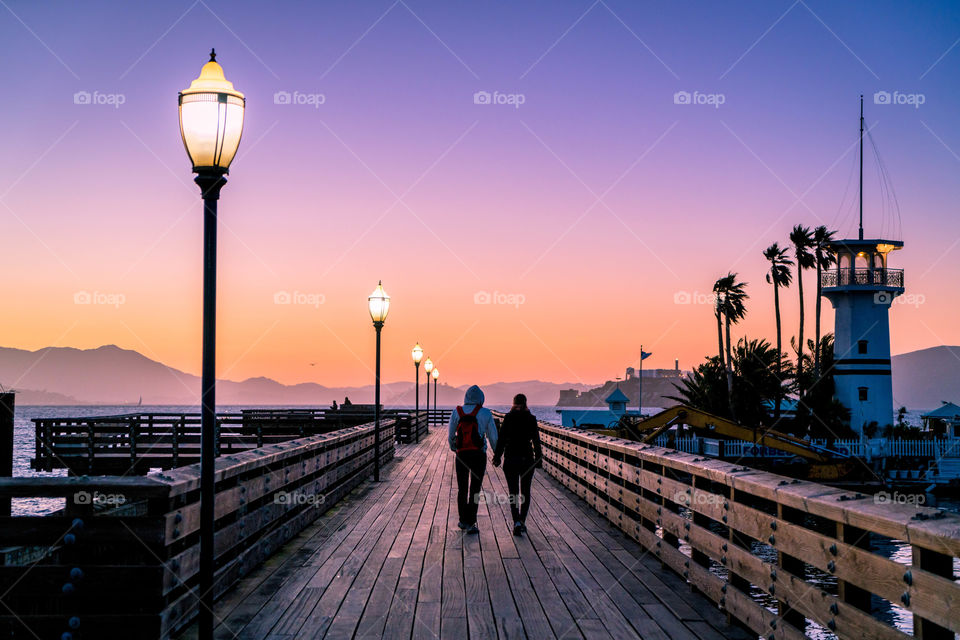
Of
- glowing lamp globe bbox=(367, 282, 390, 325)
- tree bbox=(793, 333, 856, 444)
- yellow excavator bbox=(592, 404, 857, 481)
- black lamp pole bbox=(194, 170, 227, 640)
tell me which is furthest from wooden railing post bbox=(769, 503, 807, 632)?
tree bbox=(793, 333, 856, 444)

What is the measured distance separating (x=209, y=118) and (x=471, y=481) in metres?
6.30

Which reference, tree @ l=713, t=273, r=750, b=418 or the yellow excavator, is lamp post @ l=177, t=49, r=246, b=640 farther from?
tree @ l=713, t=273, r=750, b=418

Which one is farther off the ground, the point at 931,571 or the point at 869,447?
the point at 931,571

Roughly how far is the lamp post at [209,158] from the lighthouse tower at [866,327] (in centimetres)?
4539

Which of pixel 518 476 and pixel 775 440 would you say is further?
pixel 775 440

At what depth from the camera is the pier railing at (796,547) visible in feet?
11.7

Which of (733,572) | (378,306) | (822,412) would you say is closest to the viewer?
(733,572)

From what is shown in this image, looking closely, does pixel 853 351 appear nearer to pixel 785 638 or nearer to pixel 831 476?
pixel 831 476

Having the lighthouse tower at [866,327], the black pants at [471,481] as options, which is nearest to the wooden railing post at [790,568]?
the black pants at [471,481]

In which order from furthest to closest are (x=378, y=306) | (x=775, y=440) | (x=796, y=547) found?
1. (x=775, y=440)
2. (x=378, y=306)
3. (x=796, y=547)

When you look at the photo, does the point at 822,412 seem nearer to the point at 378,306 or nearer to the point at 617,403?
the point at 617,403

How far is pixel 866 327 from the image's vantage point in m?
45.3

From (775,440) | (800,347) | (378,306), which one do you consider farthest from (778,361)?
(378,306)

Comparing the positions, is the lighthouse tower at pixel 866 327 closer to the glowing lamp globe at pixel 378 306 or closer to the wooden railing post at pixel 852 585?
the glowing lamp globe at pixel 378 306
